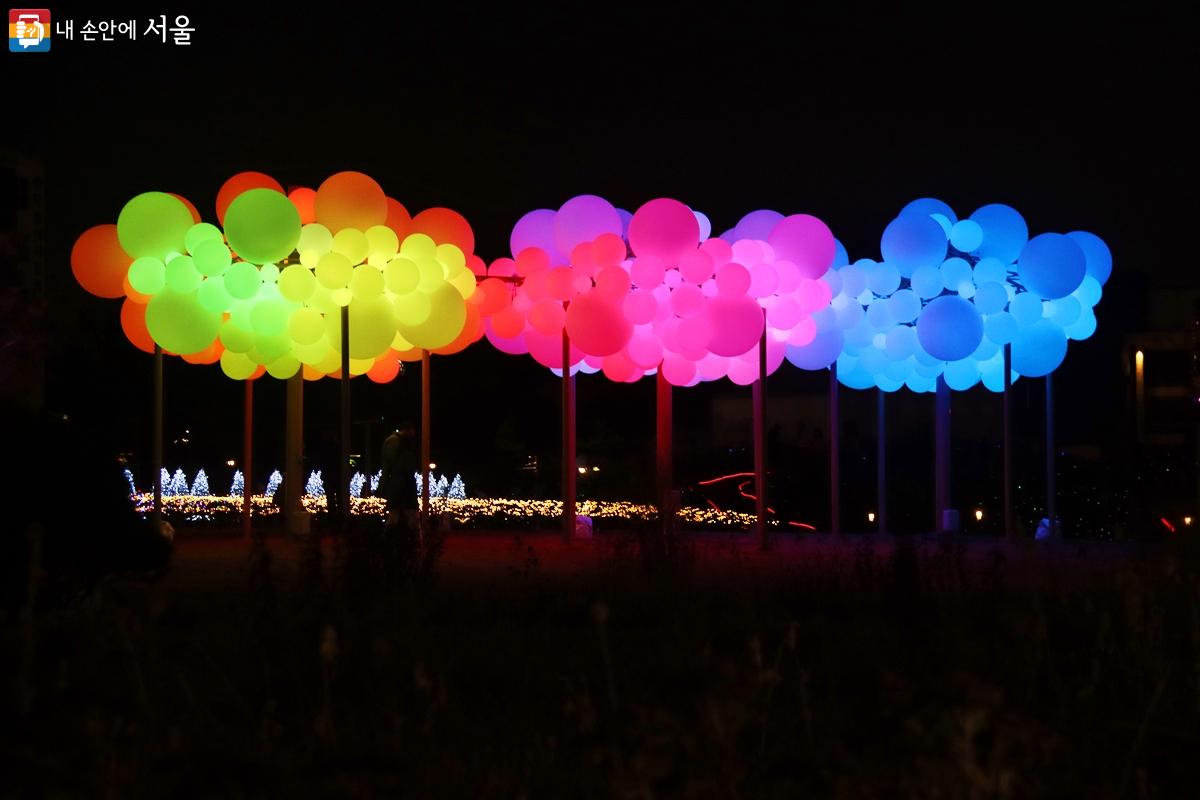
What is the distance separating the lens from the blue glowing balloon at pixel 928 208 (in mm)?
13820

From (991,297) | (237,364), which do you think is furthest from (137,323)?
(991,297)

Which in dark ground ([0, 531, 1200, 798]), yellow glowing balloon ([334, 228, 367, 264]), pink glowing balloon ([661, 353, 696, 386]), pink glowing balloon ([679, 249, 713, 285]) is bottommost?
dark ground ([0, 531, 1200, 798])

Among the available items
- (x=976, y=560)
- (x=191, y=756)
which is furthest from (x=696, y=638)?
(x=976, y=560)

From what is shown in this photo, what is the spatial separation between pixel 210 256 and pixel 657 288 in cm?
372

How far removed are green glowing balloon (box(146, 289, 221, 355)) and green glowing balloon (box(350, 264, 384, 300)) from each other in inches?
53.8

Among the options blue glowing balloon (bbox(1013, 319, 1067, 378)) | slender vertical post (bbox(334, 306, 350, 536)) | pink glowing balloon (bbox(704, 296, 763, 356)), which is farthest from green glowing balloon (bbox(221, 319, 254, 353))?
blue glowing balloon (bbox(1013, 319, 1067, 378))

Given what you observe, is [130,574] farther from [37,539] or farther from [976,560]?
[976,560]

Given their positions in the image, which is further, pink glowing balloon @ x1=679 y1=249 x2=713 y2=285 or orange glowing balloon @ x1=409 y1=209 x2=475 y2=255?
orange glowing balloon @ x1=409 y1=209 x2=475 y2=255

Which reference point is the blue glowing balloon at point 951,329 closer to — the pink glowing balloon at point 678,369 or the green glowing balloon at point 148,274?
the pink glowing balloon at point 678,369

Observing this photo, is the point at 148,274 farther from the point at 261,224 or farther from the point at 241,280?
the point at 261,224

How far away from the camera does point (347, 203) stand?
12.1m

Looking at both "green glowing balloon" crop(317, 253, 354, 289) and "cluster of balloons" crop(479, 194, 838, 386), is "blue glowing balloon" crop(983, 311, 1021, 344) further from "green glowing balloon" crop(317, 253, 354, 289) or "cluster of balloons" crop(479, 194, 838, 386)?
"green glowing balloon" crop(317, 253, 354, 289)

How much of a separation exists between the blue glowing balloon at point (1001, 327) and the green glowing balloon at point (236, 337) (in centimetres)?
665

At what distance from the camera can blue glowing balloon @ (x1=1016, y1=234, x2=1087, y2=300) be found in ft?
42.9
